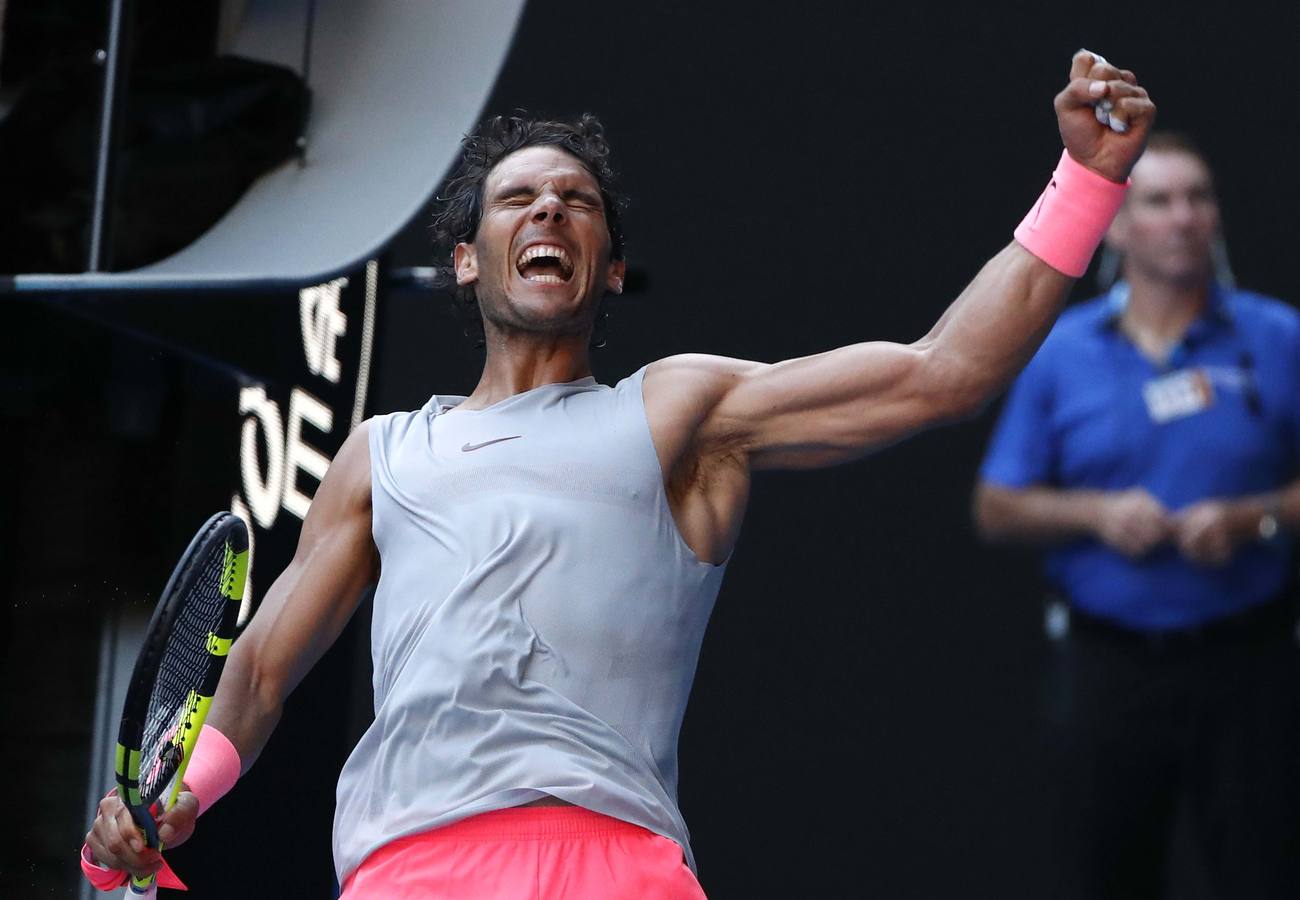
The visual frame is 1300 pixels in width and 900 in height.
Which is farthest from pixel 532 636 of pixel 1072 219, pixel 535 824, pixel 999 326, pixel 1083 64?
pixel 1083 64

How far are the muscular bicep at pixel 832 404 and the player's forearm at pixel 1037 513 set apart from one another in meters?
1.36

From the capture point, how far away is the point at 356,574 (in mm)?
2523

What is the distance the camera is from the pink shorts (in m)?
2.19

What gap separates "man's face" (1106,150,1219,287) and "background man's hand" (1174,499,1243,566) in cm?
46

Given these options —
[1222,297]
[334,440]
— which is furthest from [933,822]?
[334,440]

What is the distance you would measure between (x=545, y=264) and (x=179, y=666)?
64cm

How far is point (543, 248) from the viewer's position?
2498 millimetres

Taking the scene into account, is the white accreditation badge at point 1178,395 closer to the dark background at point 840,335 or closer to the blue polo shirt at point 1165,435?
the blue polo shirt at point 1165,435

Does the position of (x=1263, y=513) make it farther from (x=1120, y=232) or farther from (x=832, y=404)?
(x=832, y=404)

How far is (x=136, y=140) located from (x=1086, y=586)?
5.99ft

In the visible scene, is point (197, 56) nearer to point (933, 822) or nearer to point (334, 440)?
Answer: point (334, 440)

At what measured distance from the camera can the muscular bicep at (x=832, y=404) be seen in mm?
2301

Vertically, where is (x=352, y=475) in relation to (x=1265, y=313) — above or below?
below

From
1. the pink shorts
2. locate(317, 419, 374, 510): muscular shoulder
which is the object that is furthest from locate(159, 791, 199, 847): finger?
locate(317, 419, 374, 510): muscular shoulder
